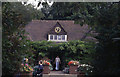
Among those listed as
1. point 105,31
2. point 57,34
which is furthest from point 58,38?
point 105,31

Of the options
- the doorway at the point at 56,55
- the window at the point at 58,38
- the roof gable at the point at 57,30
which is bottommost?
the doorway at the point at 56,55

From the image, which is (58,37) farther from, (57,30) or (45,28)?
(45,28)

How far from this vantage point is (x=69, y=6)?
4.62m

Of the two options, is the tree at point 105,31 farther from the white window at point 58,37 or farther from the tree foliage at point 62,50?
the white window at point 58,37

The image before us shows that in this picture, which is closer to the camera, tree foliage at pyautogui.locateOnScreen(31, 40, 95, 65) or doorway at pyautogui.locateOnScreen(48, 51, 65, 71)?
tree foliage at pyautogui.locateOnScreen(31, 40, 95, 65)

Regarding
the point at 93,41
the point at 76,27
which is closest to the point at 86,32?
the point at 93,41

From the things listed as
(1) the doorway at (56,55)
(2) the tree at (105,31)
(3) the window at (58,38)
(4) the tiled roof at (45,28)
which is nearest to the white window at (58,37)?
(3) the window at (58,38)

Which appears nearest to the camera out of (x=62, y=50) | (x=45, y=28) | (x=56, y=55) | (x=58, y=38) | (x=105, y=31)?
(x=105, y=31)

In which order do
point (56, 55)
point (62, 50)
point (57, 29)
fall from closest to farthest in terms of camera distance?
point (62, 50) → point (56, 55) → point (57, 29)

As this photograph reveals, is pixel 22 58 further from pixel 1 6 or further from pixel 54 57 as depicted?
pixel 54 57

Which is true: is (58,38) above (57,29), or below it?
below

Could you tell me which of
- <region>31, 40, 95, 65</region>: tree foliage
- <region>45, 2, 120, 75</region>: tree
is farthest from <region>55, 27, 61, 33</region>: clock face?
<region>45, 2, 120, 75</region>: tree

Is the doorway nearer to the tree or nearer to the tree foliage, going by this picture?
the tree foliage

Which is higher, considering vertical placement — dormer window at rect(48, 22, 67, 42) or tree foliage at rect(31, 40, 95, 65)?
dormer window at rect(48, 22, 67, 42)
